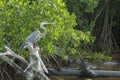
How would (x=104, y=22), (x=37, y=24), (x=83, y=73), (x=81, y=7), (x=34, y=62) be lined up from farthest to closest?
(x=104, y=22) → (x=81, y=7) → (x=83, y=73) → (x=37, y=24) → (x=34, y=62)

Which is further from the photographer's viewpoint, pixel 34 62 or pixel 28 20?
pixel 28 20

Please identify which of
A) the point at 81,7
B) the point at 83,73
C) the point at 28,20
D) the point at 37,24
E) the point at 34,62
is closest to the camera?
the point at 34,62

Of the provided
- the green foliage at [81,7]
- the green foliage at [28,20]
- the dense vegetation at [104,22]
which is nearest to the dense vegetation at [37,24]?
the green foliage at [28,20]

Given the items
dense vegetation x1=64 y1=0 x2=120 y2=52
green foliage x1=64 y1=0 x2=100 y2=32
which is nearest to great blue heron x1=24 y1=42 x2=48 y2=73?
green foliage x1=64 y1=0 x2=100 y2=32

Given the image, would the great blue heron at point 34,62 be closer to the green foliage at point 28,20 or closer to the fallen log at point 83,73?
the green foliage at point 28,20

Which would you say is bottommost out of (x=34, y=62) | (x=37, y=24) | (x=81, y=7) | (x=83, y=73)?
(x=83, y=73)

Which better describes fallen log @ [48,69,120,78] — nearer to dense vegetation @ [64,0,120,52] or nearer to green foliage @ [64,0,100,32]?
green foliage @ [64,0,100,32]

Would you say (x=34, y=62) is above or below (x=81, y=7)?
above

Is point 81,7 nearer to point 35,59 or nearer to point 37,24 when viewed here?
point 37,24

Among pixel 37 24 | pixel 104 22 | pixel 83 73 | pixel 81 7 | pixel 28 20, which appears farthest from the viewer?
pixel 104 22

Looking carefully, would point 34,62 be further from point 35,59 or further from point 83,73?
point 83,73

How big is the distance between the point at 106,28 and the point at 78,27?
265 cm

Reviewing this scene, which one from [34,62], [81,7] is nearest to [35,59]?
[34,62]

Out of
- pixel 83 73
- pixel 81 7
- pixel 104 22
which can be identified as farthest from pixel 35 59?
pixel 104 22
